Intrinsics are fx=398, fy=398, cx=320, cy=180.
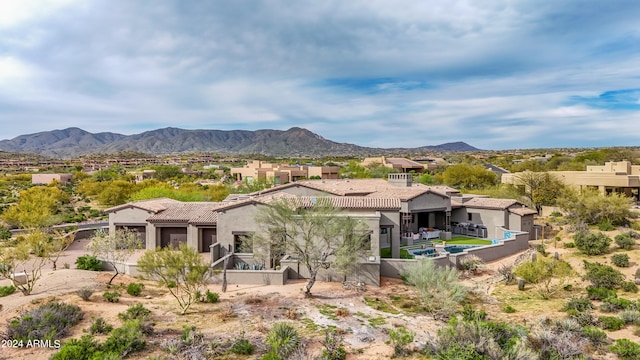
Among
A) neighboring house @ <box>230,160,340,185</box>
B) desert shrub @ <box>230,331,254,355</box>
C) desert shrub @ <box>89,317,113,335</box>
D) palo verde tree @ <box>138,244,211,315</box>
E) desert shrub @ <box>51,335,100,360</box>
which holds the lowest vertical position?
desert shrub @ <box>230,331,254,355</box>

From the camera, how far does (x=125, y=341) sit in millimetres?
13742

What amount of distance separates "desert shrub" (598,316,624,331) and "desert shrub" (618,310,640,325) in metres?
0.40

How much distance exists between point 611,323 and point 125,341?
1857 centimetres

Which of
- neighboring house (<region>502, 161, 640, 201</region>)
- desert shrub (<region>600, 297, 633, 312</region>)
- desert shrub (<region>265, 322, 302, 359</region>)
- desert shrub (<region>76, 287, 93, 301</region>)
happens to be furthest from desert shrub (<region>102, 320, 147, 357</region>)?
neighboring house (<region>502, 161, 640, 201</region>)

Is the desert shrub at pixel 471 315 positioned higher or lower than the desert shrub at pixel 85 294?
lower

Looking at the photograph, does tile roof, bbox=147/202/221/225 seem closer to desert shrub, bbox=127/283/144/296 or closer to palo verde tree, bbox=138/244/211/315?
desert shrub, bbox=127/283/144/296

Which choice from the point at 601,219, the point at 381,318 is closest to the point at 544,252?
the point at 601,219

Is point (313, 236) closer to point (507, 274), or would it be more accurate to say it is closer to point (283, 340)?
point (283, 340)

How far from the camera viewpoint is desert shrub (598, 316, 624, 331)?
15867 mm

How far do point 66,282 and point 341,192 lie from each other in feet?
66.5

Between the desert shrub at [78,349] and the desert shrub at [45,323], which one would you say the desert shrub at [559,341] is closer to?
the desert shrub at [78,349]

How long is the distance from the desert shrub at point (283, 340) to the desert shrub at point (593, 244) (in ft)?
73.5

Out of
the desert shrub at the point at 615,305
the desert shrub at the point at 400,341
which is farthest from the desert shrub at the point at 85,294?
the desert shrub at the point at 615,305

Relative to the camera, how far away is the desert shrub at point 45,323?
46.5 ft
